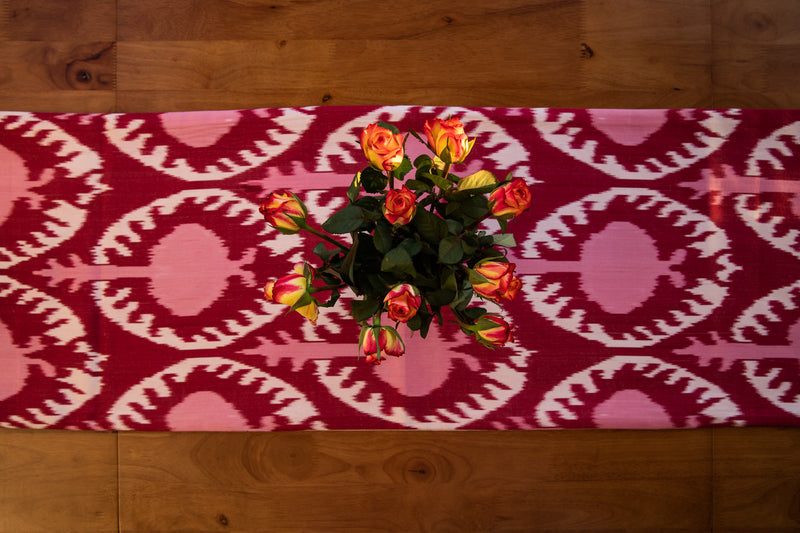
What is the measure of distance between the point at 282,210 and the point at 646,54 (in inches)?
38.6

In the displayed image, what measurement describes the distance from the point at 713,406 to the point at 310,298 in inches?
38.5

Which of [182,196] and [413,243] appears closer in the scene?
[413,243]

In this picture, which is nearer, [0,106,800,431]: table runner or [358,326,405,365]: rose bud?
[358,326,405,365]: rose bud

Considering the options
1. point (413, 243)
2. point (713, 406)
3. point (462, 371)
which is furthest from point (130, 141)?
point (713, 406)

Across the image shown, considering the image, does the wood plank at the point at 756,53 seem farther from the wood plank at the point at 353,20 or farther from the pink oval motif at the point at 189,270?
the pink oval motif at the point at 189,270

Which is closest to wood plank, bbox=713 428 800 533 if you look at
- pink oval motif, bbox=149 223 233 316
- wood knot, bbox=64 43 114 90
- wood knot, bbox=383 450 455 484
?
wood knot, bbox=383 450 455 484

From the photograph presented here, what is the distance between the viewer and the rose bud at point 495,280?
70cm

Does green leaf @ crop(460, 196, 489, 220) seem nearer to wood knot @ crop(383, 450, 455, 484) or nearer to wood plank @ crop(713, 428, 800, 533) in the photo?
wood knot @ crop(383, 450, 455, 484)

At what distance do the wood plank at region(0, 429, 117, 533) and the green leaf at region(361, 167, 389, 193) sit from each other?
0.88 metres

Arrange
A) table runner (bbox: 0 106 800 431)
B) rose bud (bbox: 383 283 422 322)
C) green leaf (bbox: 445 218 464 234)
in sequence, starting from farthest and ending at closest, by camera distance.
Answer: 1. table runner (bbox: 0 106 800 431)
2. green leaf (bbox: 445 218 464 234)
3. rose bud (bbox: 383 283 422 322)

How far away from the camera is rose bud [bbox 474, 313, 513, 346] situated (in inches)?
29.1

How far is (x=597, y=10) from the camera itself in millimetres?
1219

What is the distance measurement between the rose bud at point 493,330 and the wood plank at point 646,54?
2.34 feet

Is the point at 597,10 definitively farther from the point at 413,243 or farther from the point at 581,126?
the point at 413,243
